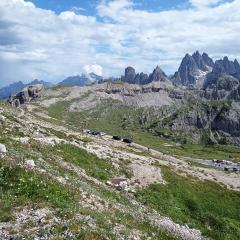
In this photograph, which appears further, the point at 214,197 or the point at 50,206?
the point at 214,197

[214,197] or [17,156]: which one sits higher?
[17,156]

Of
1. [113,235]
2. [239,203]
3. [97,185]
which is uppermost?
[113,235]

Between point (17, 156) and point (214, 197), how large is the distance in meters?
32.7

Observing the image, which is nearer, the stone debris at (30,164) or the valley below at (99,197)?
the valley below at (99,197)

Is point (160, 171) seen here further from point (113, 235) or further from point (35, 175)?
point (113, 235)

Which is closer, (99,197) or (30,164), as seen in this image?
(99,197)

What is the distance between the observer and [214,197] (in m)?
63.7

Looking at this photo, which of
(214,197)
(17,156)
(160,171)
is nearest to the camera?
(17,156)

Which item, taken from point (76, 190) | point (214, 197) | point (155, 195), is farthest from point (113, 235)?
point (214, 197)

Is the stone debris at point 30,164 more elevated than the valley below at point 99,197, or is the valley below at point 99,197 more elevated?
the stone debris at point 30,164

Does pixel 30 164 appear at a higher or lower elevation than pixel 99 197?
higher

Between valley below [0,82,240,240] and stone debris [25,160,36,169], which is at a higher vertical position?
stone debris [25,160,36,169]

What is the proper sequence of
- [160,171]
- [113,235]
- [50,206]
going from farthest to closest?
[160,171] < [50,206] < [113,235]

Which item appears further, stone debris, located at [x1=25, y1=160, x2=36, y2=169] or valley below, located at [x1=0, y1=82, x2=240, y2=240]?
stone debris, located at [x1=25, y1=160, x2=36, y2=169]
